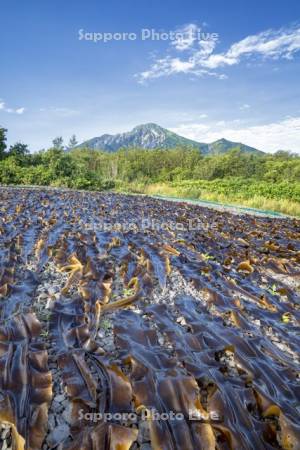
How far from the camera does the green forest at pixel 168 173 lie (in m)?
16.5

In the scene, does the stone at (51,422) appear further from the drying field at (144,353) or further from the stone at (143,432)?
the stone at (143,432)

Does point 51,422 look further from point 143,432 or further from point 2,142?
point 2,142

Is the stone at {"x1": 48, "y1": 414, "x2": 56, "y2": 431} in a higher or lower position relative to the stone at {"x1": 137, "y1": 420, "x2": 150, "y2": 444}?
higher

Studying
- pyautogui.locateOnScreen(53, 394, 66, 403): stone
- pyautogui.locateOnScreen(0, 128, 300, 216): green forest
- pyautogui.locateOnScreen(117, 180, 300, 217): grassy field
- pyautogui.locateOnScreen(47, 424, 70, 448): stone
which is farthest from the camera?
pyautogui.locateOnScreen(0, 128, 300, 216): green forest

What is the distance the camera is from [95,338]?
1.61 meters

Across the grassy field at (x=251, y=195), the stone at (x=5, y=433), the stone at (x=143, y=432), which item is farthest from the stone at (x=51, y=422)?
the grassy field at (x=251, y=195)

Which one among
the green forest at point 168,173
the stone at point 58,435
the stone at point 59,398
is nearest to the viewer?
the stone at point 58,435

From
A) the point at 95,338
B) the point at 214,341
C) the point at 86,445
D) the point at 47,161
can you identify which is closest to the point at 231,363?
the point at 214,341

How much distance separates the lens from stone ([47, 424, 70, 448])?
0.97 m

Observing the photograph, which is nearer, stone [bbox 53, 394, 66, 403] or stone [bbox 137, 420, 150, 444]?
stone [bbox 137, 420, 150, 444]

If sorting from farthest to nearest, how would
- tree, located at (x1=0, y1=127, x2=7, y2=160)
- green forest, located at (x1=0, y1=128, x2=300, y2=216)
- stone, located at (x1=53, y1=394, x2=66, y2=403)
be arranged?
tree, located at (x1=0, y1=127, x2=7, y2=160)
green forest, located at (x1=0, y1=128, x2=300, y2=216)
stone, located at (x1=53, y1=394, x2=66, y2=403)

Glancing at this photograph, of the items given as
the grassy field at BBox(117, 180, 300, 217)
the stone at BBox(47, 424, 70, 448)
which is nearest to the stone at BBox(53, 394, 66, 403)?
the stone at BBox(47, 424, 70, 448)

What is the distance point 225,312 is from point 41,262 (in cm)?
187

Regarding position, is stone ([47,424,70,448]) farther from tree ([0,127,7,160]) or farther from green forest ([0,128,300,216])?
tree ([0,127,7,160])
